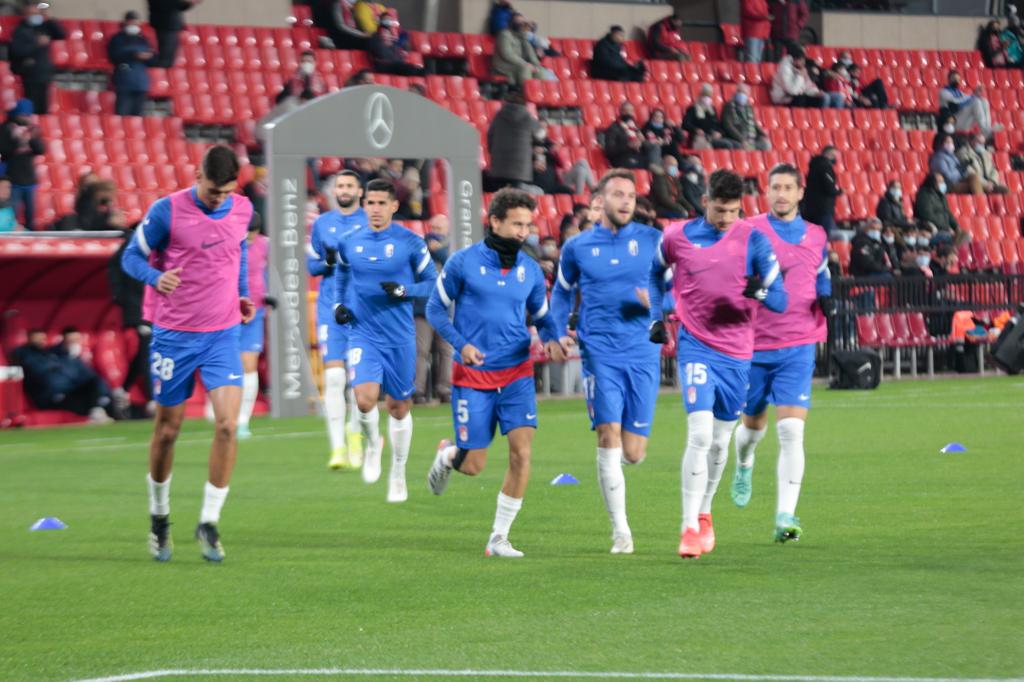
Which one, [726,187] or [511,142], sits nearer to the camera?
[726,187]

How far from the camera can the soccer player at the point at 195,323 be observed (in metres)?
9.44

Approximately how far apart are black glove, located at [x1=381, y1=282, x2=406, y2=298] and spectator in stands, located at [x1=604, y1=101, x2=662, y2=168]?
14.6 metres

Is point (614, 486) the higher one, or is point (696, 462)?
point (696, 462)

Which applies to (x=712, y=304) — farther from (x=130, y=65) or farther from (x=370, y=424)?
(x=130, y=65)

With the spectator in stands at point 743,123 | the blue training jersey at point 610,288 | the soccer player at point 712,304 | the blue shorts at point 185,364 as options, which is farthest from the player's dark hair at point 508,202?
the spectator in stands at point 743,123

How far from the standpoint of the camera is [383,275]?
42.3 ft

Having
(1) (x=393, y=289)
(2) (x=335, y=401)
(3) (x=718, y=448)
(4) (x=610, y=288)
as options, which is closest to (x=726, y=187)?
(4) (x=610, y=288)

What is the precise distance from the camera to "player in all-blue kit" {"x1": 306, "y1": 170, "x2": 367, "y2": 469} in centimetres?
1396

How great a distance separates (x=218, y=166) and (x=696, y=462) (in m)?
2.83

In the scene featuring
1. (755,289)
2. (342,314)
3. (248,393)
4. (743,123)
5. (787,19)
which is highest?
(787,19)

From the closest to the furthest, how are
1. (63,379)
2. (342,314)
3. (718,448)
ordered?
(718,448), (342,314), (63,379)

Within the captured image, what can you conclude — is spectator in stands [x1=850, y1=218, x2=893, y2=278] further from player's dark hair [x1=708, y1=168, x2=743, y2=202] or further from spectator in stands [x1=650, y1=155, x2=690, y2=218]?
player's dark hair [x1=708, y1=168, x2=743, y2=202]

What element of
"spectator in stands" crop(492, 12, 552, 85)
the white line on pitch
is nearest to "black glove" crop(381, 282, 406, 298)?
the white line on pitch

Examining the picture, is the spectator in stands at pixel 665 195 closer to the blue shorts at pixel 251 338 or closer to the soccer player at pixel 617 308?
the blue shorts at pixel 251 338
